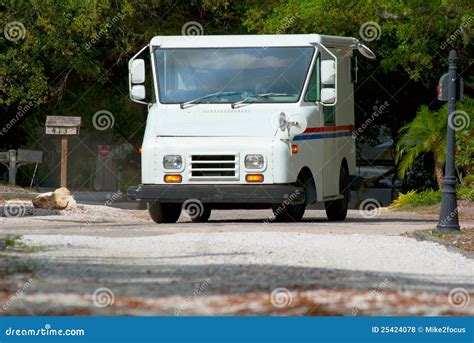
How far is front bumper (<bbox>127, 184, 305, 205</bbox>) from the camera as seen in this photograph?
2064 centimetres

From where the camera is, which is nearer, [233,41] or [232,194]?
[232,194]

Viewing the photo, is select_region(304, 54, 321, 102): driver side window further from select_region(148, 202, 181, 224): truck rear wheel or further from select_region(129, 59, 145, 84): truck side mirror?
select_region(148, 202, 181, 224): truck rear wheel

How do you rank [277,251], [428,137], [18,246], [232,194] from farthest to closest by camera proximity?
[428,137], [232,194], [18,246], [277,251]

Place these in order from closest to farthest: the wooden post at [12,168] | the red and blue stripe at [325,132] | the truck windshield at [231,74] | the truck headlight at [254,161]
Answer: the truck headlight at [254,161], the red and blue stripe at [325,132], the truck windshield at [231,74], the wooden post at [12,168]

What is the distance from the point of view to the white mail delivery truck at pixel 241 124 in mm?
20828

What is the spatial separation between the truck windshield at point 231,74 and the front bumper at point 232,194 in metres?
1.55

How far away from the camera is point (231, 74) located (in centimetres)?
2195

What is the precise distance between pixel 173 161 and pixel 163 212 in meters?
1.56

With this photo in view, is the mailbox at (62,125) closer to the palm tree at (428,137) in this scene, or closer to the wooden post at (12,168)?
the wooden post at (12,168)

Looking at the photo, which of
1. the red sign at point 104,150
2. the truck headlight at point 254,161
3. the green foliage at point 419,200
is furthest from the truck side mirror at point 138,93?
the red sign at point 104,150

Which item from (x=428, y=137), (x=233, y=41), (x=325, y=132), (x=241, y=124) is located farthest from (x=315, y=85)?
(x=428, y=137)

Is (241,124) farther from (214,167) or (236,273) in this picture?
(236,273)

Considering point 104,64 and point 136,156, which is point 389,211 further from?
point 136,156

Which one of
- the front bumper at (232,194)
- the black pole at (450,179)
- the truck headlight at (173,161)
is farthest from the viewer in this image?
the truck headlight at (173,161)
